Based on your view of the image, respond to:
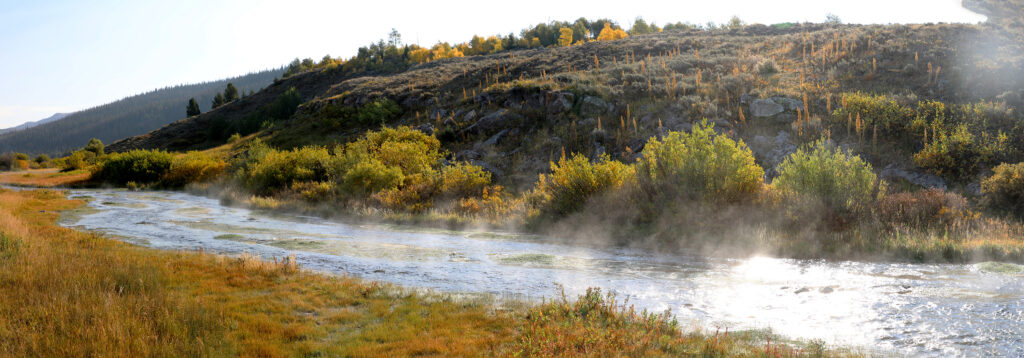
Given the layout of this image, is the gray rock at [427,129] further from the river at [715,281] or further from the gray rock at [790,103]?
the gray rock at [790,103]

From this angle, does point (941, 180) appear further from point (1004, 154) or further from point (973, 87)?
point (973, 87)

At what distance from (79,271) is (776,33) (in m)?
58.4

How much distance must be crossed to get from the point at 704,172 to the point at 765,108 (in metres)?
12.9

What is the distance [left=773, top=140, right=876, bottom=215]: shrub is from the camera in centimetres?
1488

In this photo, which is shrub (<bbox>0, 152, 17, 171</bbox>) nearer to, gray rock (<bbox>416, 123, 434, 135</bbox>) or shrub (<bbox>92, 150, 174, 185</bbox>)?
shrub (<bbox>92, 150, 174, 185</bbox>)

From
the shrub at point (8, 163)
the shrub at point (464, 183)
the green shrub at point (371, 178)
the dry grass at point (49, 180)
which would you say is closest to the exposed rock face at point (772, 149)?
the shrub at point (464, 183)

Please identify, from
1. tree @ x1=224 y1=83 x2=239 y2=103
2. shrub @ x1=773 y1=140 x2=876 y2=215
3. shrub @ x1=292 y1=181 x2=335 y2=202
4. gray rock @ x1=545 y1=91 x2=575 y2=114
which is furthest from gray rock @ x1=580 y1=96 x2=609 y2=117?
tree @ x1=224 y1=83 x2=239 y2=103

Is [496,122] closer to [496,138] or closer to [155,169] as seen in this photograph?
[496,138]

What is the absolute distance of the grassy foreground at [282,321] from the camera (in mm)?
6875

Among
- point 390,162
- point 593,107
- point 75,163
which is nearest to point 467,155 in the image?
point 390,162

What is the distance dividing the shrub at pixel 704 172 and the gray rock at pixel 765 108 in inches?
427

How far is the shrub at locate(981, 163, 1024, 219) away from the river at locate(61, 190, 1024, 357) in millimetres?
5759

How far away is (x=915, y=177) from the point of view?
63.9ft

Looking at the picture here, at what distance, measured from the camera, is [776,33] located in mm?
53344
